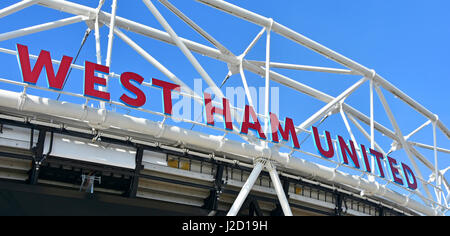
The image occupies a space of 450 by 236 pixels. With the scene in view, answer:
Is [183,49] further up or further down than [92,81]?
further up

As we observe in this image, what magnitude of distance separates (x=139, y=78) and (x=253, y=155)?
19.4 ft

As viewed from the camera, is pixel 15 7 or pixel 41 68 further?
pixel 15 7

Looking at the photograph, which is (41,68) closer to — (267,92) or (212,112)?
(212,112)

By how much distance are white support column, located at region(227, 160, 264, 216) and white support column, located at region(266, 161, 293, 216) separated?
1.72 ft

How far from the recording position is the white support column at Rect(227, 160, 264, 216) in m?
21.7

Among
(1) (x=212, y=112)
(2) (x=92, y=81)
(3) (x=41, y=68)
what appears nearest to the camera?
(3) (x=41, y=68)

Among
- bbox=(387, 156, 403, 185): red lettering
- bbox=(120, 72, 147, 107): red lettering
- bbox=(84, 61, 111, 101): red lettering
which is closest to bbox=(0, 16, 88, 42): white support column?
bbox=(84, 61, 111, 101): red lettering

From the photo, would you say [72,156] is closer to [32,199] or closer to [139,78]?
[32,199]

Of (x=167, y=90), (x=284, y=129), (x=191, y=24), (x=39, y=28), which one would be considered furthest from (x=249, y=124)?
(x=39, y=28)

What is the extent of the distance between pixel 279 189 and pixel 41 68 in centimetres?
1091

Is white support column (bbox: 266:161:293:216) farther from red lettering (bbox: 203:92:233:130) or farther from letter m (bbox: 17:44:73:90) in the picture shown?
letter m (bbox: 17:44:73:90)

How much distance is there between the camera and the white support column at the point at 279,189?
23438 millimetres

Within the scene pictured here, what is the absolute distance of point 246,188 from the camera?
22.7 metres

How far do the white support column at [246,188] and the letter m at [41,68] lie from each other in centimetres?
809
